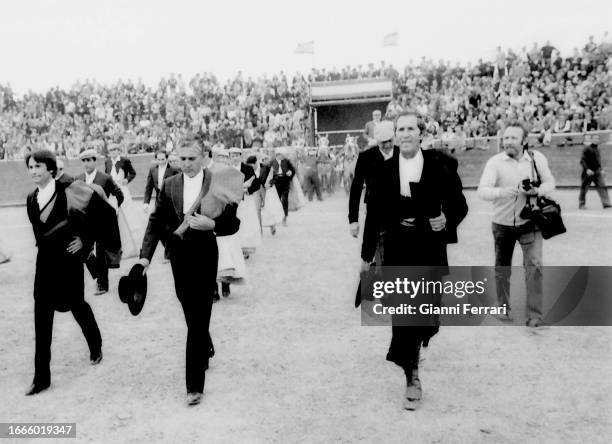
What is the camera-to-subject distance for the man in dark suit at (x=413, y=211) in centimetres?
401

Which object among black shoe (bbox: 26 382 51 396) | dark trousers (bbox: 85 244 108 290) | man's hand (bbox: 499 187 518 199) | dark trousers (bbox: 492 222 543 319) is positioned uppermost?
man's hand (bbox: 499 187 518 199)

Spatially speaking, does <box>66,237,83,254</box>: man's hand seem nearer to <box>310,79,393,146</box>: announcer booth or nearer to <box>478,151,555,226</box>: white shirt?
<box>478,151,555,226</box>: white shirt

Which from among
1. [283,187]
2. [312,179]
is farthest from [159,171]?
[312,179]

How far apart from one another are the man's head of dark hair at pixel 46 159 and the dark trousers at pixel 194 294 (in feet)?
3.73

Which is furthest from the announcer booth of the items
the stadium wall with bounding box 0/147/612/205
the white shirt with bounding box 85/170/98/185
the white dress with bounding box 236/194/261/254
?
the white shirt with bounding box 85/170/98/185

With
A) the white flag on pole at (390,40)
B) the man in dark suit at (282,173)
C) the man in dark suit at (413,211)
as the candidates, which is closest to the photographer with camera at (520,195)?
the man in dark suit at (413,211)

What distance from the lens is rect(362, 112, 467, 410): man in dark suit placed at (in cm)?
401

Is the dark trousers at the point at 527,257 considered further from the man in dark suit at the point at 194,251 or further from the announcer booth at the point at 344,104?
the announcer booth at the point at 344,104

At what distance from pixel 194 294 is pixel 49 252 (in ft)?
3.82

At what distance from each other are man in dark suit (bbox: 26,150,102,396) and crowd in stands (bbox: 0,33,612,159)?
43.2ft

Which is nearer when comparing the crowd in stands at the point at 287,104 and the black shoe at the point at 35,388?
the black shoe at the point at 35,388

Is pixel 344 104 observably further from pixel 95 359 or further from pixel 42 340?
pixel 42 340

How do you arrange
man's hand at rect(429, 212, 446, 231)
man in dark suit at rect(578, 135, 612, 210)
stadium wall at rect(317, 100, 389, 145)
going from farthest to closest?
stadium wall at rect(317, 100, 389, 145)
man in dark suit at rect(578, 135, 612, 210)
man's hand at rect(429, 212, 446, 231)

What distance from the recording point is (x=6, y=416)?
4031 millimetres
